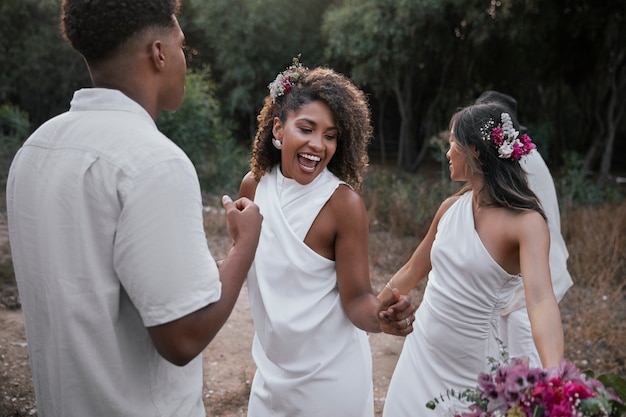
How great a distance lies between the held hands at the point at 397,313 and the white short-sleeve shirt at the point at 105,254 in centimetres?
86

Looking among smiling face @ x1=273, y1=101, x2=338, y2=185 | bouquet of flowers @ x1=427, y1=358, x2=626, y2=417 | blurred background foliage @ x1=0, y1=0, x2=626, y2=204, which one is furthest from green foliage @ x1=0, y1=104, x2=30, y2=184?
bouquet of flowers @ x1=427, y1=358, x2=626, y2=417

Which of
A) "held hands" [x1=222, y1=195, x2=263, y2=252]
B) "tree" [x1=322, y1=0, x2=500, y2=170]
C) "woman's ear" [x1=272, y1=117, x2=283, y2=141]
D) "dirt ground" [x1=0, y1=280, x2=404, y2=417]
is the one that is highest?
"tree" [x1=322, y1=0, x2=500, y2=170]

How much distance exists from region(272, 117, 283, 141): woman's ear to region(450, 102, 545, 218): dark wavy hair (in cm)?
85

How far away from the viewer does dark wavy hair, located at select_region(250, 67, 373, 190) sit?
8.80ft

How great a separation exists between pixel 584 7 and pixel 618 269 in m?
9.25

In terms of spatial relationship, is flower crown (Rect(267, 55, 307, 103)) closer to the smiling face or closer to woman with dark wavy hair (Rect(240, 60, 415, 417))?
woman with dark wavy hair (Rect(240, 60, 415, 417))

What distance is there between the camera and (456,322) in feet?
9.55

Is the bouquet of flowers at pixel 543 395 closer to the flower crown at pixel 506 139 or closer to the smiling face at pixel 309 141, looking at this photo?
the smiling face at pixel 309 141

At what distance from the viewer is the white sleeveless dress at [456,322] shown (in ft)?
9.32

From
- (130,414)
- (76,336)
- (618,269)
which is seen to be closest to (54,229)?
(76,336)

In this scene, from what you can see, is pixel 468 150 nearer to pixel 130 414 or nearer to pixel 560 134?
pixel 130 414

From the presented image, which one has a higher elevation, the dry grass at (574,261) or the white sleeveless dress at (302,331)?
the white sleeveless dress at (302,331)

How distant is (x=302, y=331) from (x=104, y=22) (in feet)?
4.72

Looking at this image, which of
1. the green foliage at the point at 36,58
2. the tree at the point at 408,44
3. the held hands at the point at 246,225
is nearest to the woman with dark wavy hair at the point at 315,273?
the held hands at the point at 246,225
